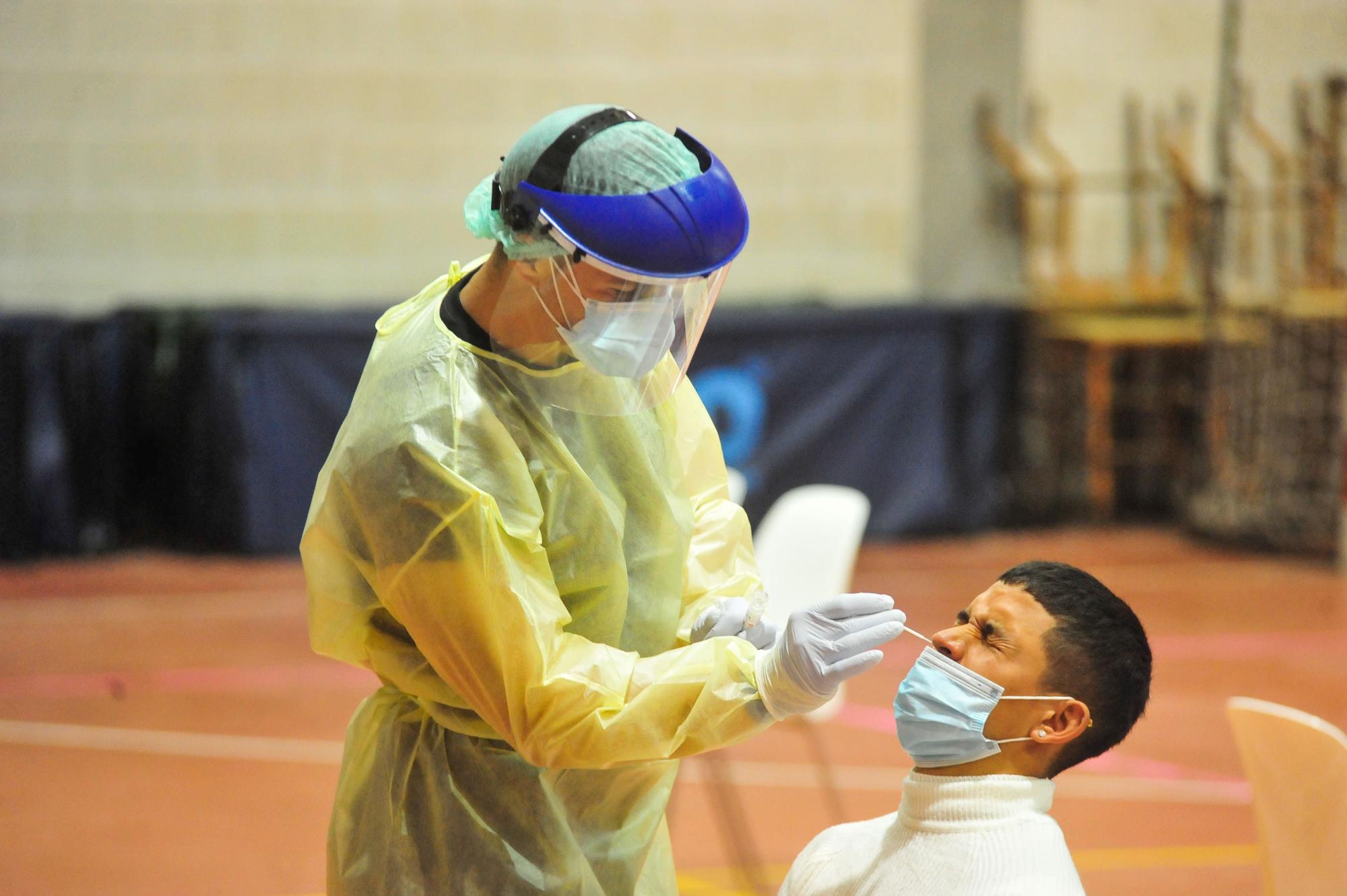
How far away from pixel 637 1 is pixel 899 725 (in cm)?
552

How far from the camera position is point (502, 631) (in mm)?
1363

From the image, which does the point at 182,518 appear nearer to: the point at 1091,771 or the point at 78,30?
the point at 78,30

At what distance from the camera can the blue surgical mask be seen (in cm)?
163

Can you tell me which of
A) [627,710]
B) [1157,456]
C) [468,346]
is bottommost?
[1157,456]

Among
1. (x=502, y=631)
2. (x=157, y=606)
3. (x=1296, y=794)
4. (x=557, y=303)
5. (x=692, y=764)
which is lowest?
(x=157, y=606)

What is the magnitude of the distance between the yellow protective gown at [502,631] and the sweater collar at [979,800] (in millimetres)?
315

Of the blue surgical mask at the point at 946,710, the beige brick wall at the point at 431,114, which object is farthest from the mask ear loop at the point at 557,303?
the beige brick wall at the point at 431,114

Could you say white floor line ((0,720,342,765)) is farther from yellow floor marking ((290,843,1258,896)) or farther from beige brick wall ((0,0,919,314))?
beige brick wall ((0,0,919,314))

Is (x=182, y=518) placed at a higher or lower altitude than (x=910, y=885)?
lower

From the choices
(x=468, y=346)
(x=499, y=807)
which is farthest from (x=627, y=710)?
(x=468, y=346)

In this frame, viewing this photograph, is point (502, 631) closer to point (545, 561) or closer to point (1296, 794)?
point (545, 561)

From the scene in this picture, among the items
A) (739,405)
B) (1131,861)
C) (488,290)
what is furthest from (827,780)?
(739,405)

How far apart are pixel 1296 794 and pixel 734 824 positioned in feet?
5.63

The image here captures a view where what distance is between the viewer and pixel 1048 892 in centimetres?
155
